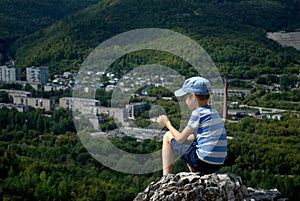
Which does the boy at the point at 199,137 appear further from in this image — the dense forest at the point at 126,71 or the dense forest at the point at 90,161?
the dense forest at the point at 90,161

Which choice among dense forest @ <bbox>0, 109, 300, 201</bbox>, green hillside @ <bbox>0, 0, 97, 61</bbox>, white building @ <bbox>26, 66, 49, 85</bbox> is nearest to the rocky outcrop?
dense forest @ <bbox>0, 109, 300, 201</bbox>

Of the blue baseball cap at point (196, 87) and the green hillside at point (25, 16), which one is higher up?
the green hillside at point (25, 16)

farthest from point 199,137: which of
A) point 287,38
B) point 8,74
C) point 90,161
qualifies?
point 287,38

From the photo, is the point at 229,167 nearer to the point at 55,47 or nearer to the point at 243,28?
the point at 55,47

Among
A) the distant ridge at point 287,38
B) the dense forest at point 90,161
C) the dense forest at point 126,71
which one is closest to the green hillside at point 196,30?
the dense forest at point 126,71

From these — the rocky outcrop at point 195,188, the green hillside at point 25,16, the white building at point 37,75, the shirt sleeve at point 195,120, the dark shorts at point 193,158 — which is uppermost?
the green hillside at point 25,16

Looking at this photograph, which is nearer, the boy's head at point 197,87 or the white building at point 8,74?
the boy's head at point 197,87

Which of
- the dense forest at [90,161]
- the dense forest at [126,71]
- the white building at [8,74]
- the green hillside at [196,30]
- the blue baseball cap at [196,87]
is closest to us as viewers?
the blue baseball cap at [196,87]
